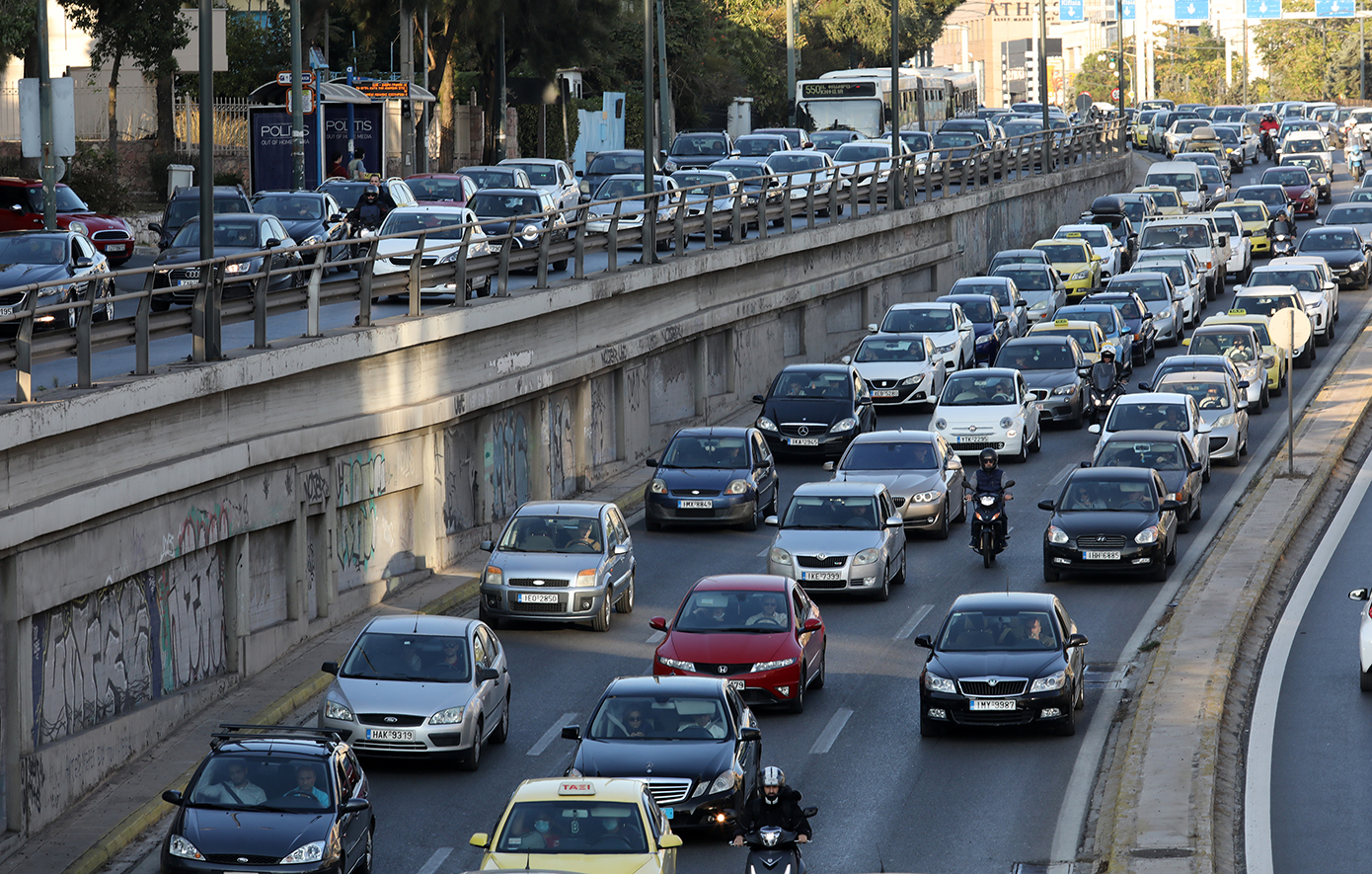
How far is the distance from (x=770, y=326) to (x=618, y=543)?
17.3 meters

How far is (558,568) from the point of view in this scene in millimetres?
24922

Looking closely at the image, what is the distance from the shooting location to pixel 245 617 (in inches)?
938

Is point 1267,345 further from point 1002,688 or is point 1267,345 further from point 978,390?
point 1002,688

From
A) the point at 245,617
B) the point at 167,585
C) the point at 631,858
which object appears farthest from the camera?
the point at 245,617

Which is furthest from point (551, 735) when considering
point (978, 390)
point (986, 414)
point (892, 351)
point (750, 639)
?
point (892, 351)

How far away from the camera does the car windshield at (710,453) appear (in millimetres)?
31188

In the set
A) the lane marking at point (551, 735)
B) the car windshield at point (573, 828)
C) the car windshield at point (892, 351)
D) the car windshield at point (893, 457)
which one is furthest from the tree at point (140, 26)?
the car windshield at point (573, 828)

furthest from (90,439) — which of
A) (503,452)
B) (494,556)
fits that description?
(503,452)

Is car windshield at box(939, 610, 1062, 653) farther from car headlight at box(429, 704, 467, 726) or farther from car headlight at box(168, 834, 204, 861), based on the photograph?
car headlight at box(168, 834, 204, 861)

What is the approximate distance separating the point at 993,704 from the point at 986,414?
15.0m

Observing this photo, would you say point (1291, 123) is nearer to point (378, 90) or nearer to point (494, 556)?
point (378, 90)

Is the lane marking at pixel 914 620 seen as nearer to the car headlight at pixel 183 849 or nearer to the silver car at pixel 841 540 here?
the silver car at pixel 841 540

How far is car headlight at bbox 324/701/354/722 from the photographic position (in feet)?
64.4

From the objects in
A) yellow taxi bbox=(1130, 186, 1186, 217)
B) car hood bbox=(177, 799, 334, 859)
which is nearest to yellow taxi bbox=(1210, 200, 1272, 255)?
yellow taxi bbox=(1130, 186, 1186, 217)
